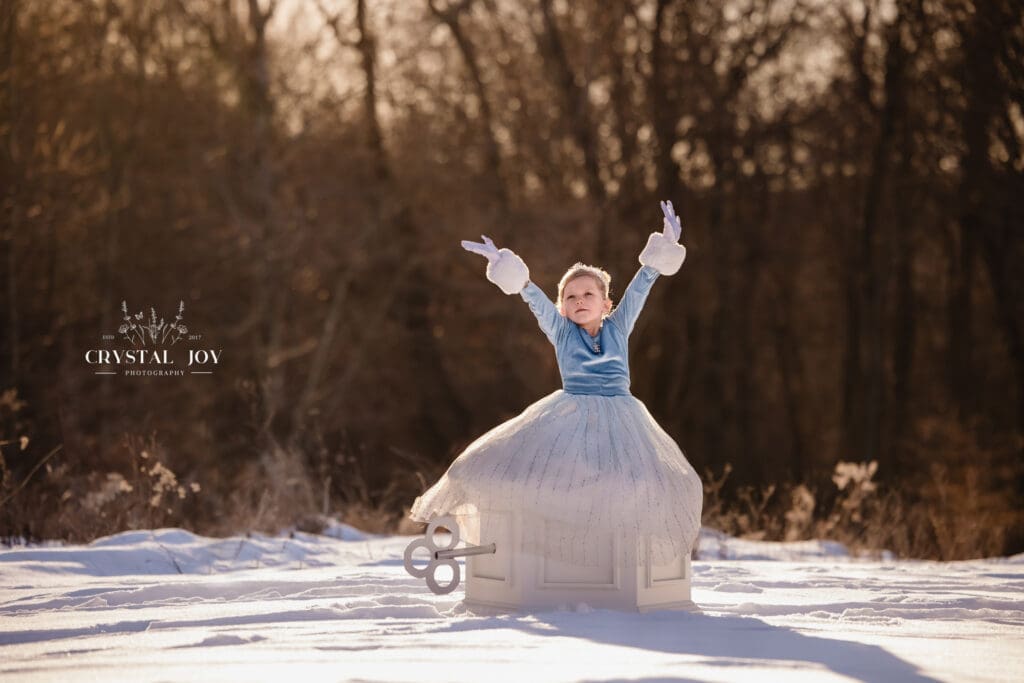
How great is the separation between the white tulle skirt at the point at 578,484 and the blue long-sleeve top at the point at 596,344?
7 centimetres

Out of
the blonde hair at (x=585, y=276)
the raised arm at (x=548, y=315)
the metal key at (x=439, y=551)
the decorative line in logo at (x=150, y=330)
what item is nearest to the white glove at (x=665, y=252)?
the blonde hair at (x=585, y=276)

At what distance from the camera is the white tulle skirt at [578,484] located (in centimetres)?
511

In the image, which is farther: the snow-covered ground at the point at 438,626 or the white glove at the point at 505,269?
the white glove at the point at 505,269

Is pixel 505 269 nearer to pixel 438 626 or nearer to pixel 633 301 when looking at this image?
pixel 633 301

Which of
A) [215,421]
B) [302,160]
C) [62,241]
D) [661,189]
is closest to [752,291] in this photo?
[661,189]

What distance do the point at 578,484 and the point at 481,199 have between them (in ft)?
47.2

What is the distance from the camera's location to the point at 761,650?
436 centimetres

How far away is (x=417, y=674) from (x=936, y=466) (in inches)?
482

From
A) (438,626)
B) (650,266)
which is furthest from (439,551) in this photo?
(650,266)

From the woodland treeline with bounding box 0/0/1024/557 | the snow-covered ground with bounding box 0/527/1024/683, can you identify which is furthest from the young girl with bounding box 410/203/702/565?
the woodland treeline with bounding box 0/0/1024/557

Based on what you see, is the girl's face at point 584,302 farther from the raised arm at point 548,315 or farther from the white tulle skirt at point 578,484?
the white tulle skirt at point 578,484

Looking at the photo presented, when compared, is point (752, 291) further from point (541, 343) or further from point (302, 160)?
point (302, 160)

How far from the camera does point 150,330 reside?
1616cm

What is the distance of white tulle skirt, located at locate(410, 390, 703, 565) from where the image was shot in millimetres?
5113
